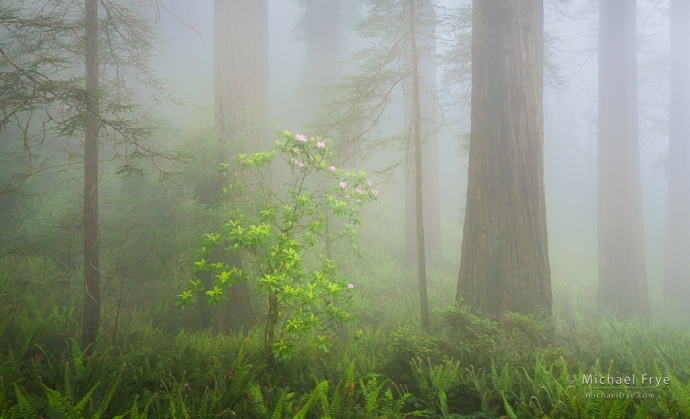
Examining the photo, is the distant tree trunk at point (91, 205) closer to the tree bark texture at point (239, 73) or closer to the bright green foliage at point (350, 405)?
the tree bark texture at point (239, 73)

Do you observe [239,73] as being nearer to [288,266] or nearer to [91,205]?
[91,205]

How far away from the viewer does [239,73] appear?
8.08 metres

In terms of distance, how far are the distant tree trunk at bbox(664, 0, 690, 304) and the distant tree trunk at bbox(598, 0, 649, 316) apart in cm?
422

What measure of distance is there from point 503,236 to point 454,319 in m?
1.70

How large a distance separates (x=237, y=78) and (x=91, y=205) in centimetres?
458

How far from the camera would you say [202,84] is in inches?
719

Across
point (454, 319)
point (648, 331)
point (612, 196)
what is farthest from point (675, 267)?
point (454, 319)

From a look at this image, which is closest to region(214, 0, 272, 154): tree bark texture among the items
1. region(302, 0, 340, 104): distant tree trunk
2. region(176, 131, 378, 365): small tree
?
region(176, 131, 378, 365): small tree

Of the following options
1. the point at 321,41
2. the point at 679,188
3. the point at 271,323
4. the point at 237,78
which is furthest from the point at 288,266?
the point at 679,188

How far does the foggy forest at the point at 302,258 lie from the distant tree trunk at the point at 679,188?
24.0 inches

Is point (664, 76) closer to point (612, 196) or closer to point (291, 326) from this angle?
point (612, 196)

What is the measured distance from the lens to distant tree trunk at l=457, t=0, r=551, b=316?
5684 millimetres

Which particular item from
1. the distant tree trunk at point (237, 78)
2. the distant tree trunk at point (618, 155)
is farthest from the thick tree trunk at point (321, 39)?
the distant tree trunk at point (618, 155)

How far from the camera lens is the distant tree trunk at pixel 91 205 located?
4406 mm
